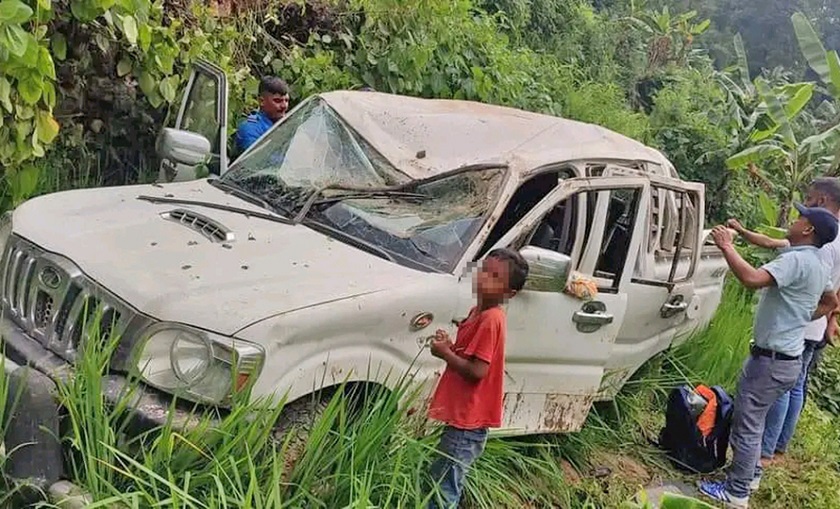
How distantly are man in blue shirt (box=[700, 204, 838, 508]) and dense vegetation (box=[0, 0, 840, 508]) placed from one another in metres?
0.50

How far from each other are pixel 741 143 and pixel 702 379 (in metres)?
6.86

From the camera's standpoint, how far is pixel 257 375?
10.8ft

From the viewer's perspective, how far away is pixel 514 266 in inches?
143

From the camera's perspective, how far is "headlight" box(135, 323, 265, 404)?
3.28 m

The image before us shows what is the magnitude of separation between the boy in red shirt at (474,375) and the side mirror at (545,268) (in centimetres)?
33

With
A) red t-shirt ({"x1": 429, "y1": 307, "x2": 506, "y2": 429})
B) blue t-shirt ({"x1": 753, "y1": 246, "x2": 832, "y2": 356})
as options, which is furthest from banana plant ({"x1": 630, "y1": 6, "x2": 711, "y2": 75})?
red t-shirt ({"x1": 429, "y1": 307, "x2": 506, "y2": 429})

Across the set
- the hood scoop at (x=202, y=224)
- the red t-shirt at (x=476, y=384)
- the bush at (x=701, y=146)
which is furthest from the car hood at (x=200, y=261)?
the bush at (x=701, y=146)

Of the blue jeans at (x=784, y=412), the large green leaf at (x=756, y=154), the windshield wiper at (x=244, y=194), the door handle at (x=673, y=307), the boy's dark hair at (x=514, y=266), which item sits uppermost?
the boy's dark hair at (x=514, y=266)

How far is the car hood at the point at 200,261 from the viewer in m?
3.42

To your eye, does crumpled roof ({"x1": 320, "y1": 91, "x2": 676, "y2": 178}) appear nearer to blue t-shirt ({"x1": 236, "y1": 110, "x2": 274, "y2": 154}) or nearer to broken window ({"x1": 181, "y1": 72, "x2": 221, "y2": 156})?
broken window ({"x1": 181, "y1": 72, "x2": 221, "y2": 156})

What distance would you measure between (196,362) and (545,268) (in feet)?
5.13

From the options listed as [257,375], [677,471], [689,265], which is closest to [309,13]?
[689,265]

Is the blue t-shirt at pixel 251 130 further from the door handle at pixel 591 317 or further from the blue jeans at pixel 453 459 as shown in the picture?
the blue jeans at pixel 453 459

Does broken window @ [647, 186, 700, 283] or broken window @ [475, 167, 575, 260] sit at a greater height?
broken window @ [475, 167, 575, 260]
